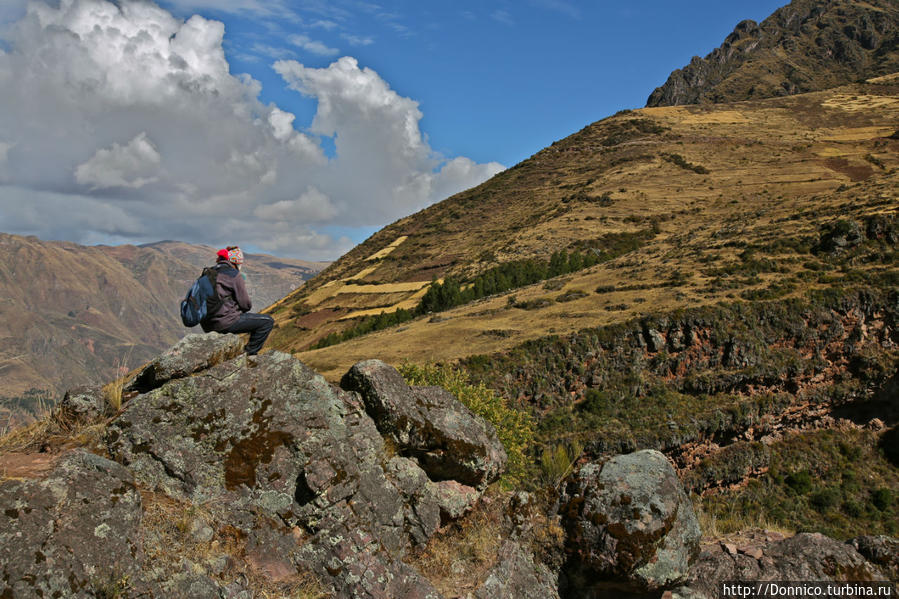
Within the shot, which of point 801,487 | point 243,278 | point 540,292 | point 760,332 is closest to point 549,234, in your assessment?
point 540,292

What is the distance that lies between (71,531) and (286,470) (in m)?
3.32

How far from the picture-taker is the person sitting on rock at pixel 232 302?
35.0ft

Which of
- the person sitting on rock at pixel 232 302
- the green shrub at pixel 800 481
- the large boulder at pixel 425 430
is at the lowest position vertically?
the green shrub at pixel 800 481

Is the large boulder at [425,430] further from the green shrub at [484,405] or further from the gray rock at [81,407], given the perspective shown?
the green shrub at [484,405]

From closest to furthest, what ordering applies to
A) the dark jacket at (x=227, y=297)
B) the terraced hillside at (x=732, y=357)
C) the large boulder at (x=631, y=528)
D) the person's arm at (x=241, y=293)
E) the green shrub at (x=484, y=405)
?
the large boulder at (x=631, y=528)
the dark jacket at (x=227, y=297)
the person's arm at (x=241, y=293)
the green shrub at (x=484, y=405)
the terraced hillside at (x=732, y=357)

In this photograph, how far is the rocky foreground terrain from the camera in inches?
288

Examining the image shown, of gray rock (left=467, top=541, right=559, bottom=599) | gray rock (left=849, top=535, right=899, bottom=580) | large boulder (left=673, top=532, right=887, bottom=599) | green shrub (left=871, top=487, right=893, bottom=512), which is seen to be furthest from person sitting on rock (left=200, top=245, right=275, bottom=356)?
green shrub (left=871, top=487, right=893, bottom=512)

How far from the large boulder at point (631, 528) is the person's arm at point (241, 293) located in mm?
8648

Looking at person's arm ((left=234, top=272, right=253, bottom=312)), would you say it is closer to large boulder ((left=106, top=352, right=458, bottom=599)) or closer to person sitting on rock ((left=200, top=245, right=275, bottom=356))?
person sitting on rock ((left=200, top=245, right=275, bottom=356))

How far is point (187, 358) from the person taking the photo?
10078 mm

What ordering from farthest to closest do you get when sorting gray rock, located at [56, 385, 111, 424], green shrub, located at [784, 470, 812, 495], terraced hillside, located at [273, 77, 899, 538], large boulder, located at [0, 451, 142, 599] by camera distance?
terraced hillside, located at [273, 77, 899, 538] → green shrub, located at [784, 470, 812, 495] → gray rock, located at [56, 385, 111, 424] → large boulder, located at [0, 451, 142, 599]

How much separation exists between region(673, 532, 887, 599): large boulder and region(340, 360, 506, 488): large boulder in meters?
4.86

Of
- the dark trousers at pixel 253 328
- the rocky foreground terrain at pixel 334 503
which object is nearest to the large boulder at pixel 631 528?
the rocky foreground terrain at pixel 334 503

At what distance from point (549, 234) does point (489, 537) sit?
115077mm
